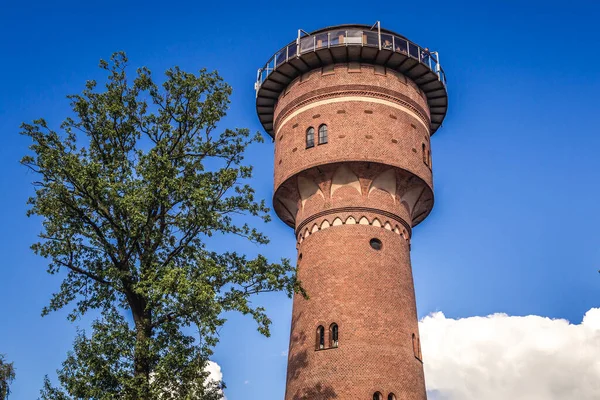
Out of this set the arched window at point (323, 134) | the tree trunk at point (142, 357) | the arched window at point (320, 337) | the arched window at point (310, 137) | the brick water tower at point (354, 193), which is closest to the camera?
the tree trunk at point (142, 357)

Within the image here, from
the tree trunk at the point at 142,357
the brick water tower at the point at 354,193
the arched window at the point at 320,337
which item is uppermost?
the brick water tower at the point at 354,193

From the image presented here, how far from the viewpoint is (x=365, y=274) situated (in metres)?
23.4

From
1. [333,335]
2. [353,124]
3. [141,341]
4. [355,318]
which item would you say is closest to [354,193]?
[353,124]

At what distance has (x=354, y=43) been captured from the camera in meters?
26.2

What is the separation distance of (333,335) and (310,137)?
7.92m

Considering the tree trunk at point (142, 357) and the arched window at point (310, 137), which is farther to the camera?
the arched window at point (310, 137)

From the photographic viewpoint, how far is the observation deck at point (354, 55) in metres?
26.5

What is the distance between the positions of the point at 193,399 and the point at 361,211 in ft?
36.7

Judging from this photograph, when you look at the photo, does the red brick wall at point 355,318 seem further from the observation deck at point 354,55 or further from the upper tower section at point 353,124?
the observation deck at point 354,55

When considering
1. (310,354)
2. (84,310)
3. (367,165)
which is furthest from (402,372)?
(84,310)

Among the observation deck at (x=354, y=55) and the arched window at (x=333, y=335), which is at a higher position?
the observation deck at (x=354, y=55)

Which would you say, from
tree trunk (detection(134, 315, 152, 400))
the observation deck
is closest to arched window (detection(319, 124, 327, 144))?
the observation deck

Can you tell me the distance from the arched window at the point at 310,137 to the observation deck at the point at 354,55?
289 cm

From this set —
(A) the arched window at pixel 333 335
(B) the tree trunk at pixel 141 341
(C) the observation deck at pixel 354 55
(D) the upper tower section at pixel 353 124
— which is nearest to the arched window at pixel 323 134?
(D) the upper tower section at pixel 353 124
